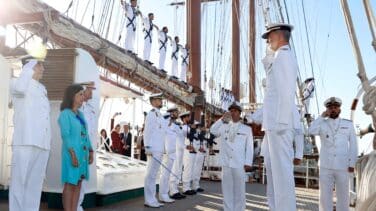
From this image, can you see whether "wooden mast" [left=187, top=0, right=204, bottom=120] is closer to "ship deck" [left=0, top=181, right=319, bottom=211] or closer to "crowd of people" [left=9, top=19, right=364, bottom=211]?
"ship deck" [left=0, top=181, right=319, bottom=211]

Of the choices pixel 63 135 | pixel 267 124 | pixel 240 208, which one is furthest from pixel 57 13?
pixel 267 124

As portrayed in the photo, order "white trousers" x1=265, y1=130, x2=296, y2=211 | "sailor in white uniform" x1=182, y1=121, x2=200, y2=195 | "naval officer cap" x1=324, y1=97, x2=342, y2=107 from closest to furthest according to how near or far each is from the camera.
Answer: "white trousers" x1=265, y1=130, x2=296, y2=211, "naval officer cap" x1=324, y1=97, x2=342, y2=107, "sailor in white uniform" x1=182, y1=121, x2=200, y2=195

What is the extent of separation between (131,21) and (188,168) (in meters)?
3.76

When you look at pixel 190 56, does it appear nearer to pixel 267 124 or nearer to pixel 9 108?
pixel 9 108

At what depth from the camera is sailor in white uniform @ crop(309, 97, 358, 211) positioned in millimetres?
4973

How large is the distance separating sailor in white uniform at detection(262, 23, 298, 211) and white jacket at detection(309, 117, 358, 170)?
6.43ft

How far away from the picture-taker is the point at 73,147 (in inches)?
173

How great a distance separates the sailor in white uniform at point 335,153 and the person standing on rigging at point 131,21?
540 centimetres

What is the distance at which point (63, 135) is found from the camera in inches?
175

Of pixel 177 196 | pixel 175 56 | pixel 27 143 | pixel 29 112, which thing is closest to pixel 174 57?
pixel 175 56

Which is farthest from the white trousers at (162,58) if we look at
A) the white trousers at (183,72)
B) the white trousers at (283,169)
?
the white trousers at (283,169)

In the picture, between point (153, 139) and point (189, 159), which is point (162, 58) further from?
point (153, 139)

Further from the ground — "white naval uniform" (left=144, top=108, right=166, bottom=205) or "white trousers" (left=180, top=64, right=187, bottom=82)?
"white trousers" (left=180, top=64, right=187, bottom=82)

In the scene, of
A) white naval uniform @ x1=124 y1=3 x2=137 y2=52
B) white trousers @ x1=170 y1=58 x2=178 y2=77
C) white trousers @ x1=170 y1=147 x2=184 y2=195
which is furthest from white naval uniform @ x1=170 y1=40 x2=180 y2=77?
white trousers @ x1=170 y1=147 x2=184 y2=195
